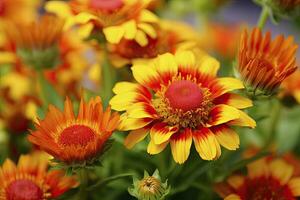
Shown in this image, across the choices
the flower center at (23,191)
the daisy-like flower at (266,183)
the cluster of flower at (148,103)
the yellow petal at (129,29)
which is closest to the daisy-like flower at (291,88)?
the cluster of flower at (148,103)

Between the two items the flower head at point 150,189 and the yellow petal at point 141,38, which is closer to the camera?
the flower head at point 150,189

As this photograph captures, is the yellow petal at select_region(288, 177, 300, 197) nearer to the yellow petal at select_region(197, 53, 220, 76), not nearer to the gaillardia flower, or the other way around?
the yellow petal at select_region(197, 53, 220, 76)

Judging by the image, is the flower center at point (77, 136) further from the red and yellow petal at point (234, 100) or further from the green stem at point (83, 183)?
the red and yellow petal at point (234, 100)

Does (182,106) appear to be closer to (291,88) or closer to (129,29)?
(129,29)

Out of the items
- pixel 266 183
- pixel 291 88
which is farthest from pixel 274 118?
pixel 266 183

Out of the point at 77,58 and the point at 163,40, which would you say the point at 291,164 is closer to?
the point at 163,40
